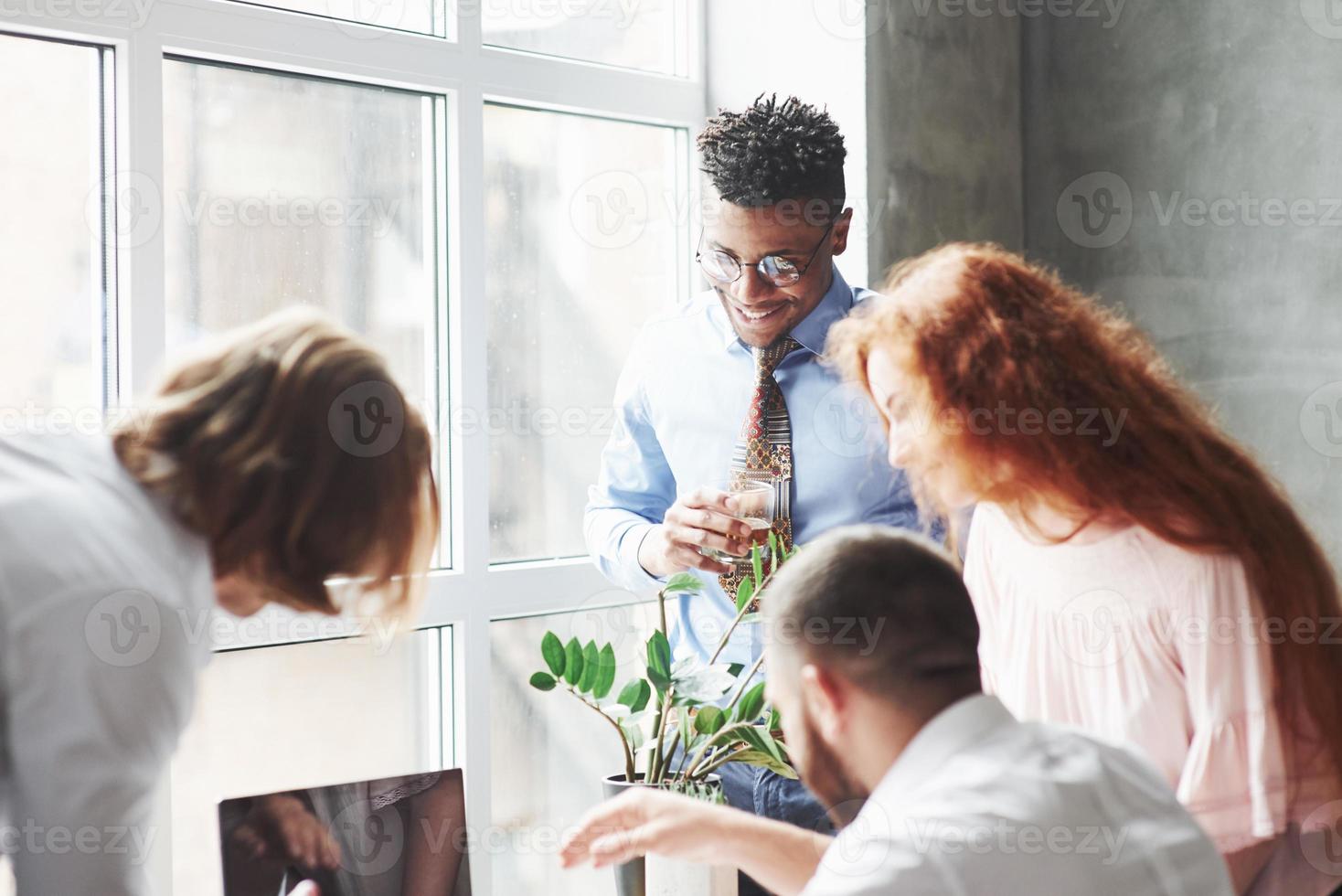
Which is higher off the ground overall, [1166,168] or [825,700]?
[1166,168]

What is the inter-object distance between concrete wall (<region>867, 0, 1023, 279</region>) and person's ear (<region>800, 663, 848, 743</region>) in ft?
4.72

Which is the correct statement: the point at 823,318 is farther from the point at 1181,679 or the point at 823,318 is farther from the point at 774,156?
the point at 1181,679

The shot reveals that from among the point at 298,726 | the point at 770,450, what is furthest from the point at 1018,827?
the point at 298,726

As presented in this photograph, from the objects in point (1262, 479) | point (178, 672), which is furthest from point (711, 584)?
point (178, 672)

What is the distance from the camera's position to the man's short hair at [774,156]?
76.5 inches

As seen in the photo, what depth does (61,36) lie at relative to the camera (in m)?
1.82

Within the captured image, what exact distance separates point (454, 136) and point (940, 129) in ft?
3.40

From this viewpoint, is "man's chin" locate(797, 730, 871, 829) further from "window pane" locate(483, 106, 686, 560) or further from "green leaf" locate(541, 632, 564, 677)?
"window pane" locate(483, 106, 686, 560)

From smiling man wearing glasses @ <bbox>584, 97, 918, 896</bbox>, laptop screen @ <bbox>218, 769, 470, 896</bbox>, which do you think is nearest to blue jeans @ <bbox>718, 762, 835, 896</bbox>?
smiling man wearing glasses @ <bbox>584, 97, 918, 896</bbox>

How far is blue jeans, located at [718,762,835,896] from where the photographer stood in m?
1.75

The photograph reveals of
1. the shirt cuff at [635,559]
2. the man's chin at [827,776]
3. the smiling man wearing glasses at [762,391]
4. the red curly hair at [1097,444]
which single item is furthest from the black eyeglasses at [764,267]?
the man's chin at [827,776]

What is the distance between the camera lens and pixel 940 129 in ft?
8.37

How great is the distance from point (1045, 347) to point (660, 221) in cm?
134

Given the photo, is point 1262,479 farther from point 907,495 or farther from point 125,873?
point 125,873
